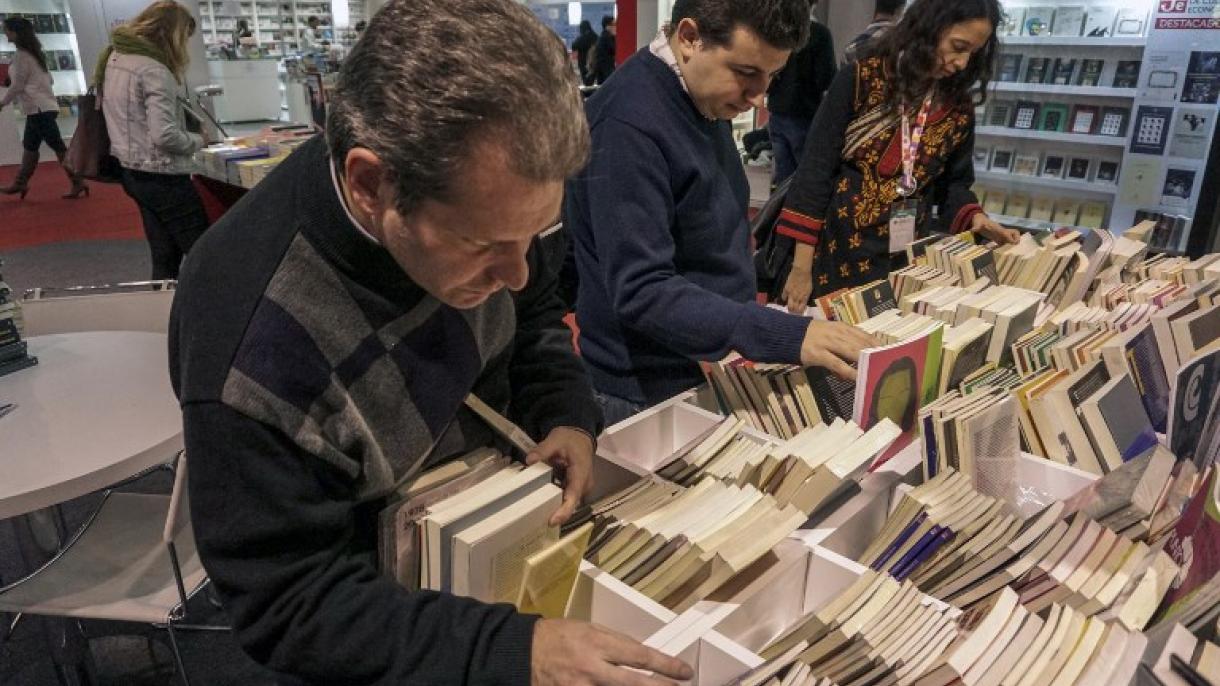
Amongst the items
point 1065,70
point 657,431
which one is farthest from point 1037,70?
point 657,431

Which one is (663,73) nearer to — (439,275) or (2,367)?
(439,275)

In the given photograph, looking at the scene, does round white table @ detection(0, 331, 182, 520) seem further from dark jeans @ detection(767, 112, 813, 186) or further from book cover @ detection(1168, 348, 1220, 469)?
dark jeans @ detection(767, 112, 813, 186)

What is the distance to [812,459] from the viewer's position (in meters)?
1.27

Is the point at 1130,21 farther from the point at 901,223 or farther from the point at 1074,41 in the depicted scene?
the point at 901,223

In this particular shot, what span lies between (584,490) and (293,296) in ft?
1.77

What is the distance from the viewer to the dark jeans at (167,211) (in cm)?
416

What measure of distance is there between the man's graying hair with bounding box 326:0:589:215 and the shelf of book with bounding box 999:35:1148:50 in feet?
15.7

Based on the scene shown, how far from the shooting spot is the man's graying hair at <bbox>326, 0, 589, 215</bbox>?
2.31 ft

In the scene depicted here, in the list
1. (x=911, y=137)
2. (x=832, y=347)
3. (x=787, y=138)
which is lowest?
(x=787, y=138)

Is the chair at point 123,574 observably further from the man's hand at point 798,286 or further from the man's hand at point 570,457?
the man's hand at point 798,286

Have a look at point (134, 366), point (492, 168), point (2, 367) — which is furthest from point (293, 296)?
point (2, 367)

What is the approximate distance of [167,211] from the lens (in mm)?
4207

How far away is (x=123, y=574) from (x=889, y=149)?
2.35 meters

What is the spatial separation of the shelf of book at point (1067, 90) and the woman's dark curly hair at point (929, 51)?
2.75m
